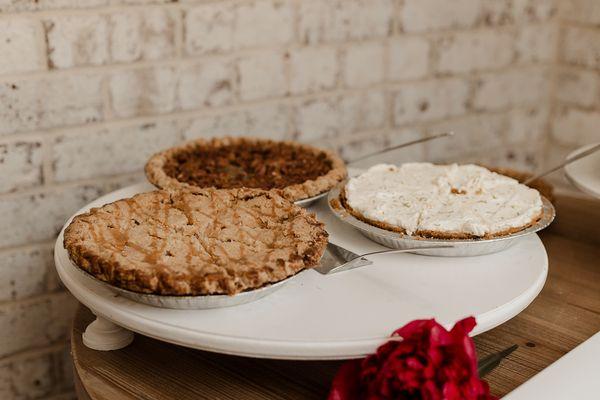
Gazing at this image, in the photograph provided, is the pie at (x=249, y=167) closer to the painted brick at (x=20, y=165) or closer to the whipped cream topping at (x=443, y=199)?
the whipped cream topping at (x=443, y=199)

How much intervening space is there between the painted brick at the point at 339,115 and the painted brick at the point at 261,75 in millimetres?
84

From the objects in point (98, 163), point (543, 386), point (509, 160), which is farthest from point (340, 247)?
point (509, 160)

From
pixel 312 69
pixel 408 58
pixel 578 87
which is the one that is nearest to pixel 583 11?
pixel 578 87

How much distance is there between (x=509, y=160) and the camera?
2219 millimetres

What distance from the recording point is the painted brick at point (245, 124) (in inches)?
62.2

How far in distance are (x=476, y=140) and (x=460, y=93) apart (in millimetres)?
158

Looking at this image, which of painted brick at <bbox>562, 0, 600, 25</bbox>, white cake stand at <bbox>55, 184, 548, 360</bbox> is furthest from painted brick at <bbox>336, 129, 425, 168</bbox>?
white cake stand at <bbox>55, 184, 548, 360</bbox>

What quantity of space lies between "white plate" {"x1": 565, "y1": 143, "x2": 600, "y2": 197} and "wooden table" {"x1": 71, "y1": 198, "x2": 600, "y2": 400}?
197mm

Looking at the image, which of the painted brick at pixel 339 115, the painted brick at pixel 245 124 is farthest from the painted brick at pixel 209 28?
the painted brick at pixel 339 115

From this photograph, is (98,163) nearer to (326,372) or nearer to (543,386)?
(326,372)

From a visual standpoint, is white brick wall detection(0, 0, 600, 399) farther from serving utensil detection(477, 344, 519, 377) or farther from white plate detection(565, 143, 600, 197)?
serving utensil detection(477, 344, 519, 377)

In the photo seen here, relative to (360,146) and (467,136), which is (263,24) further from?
(467,136)

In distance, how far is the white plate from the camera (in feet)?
4.05

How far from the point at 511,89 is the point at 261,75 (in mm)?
829
